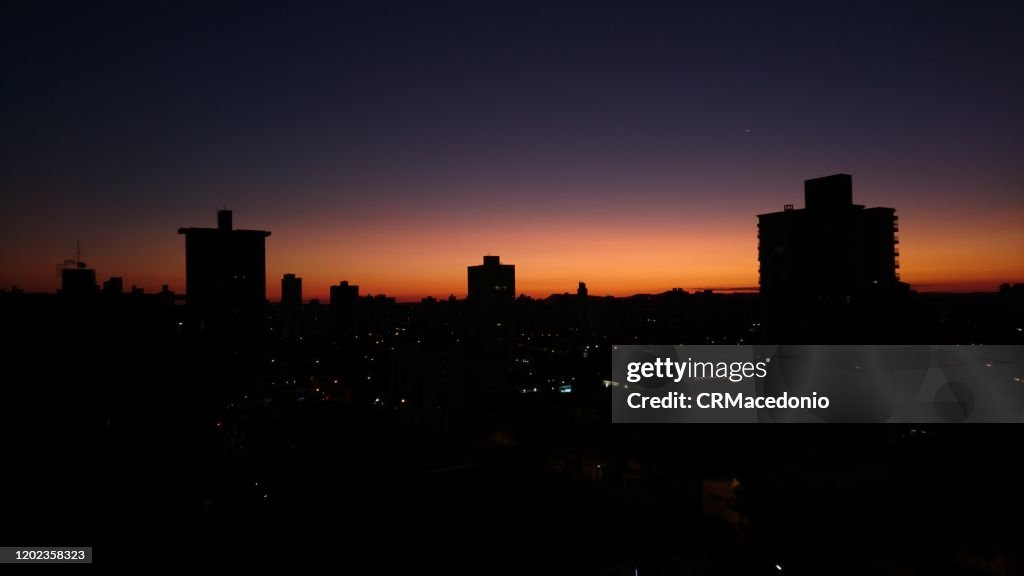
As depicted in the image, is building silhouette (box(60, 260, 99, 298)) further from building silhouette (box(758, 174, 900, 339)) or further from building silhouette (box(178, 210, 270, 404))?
building silhouette (box(178, 210, 270, 404))

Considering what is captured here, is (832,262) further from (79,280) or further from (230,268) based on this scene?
(230,268)

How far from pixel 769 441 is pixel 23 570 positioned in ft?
39.1

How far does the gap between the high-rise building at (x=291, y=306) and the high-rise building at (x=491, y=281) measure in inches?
756

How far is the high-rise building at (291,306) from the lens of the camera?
4822cm

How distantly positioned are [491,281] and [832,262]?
2553 cm

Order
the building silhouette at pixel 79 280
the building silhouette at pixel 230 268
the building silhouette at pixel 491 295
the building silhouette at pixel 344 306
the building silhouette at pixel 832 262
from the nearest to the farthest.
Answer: the building silhouette at pixel 79 280 → the building silhouette at pixel 832 262 → the building silhouette at pixel 230 268 → the building silhouette at pixel 491 295 → the building silhouette at pixel 344 306

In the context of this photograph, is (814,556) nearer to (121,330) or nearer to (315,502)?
(315,502)

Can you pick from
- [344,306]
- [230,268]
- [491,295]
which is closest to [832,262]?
[491,295]

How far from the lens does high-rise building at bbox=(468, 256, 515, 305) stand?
3881cm

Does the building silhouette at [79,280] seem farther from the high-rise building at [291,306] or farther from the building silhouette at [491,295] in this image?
the high-rise building at [291,306]

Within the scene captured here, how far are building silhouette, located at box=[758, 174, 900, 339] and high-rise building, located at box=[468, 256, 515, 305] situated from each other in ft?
77.8

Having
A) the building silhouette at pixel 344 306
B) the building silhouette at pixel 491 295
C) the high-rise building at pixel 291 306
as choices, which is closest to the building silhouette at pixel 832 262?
the building silhouette at pixel 491 295

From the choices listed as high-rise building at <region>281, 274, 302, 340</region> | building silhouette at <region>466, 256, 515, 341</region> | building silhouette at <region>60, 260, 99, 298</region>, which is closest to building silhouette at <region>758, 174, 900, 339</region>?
building silhouette at <region>60, 260, 99, 298</region>

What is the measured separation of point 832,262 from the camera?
16188 millimetres
